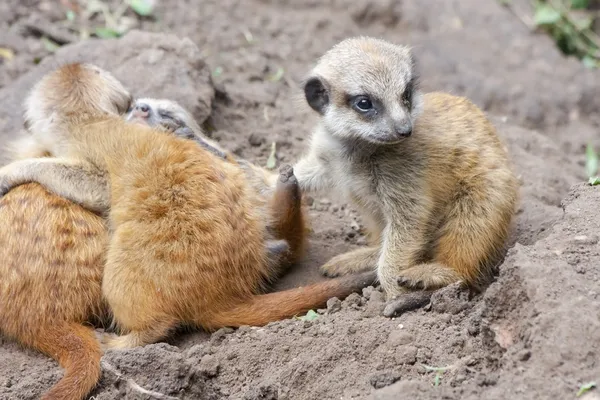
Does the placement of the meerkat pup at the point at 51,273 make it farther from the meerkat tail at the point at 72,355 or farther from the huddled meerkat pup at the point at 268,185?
the huddled meerkat pup at the point at 268,185

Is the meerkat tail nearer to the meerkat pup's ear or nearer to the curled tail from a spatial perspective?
the curled tail

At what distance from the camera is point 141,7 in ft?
25.8

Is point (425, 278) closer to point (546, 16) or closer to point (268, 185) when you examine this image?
point (268, 185)

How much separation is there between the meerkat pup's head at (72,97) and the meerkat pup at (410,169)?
128 centimetres

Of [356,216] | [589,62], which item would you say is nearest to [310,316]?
[356,216]

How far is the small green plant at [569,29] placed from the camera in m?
8.79

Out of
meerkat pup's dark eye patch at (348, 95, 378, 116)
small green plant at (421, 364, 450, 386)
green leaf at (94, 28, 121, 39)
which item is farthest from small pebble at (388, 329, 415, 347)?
green leaf at (94, 28, 121, 39)

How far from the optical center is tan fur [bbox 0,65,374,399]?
4.39 meters

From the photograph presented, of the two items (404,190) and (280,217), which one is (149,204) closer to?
(280,217)

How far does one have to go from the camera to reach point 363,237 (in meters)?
5.85

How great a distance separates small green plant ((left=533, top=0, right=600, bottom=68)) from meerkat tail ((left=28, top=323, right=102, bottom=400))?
20.3 ft

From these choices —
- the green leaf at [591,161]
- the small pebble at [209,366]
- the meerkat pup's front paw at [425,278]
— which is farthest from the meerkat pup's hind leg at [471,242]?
the green leaf at [591,161]

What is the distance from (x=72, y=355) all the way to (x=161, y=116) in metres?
1.86

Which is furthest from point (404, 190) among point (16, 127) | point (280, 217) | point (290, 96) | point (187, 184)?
point (16, 127)
